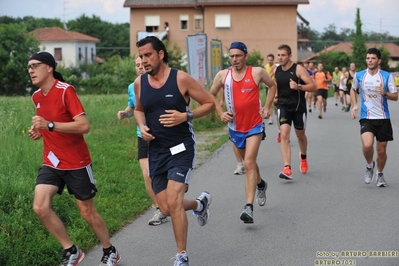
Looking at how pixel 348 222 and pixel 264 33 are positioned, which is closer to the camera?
pixel 348 222

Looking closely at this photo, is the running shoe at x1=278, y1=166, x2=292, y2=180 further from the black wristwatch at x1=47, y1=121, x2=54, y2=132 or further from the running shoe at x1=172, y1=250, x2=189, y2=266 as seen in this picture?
the black wristwatch at x1=47, y1=121, x2=54, y2=132

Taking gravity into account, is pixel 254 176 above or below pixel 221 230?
above

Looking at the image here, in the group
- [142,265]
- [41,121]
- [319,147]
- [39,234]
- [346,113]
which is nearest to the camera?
[41,121]

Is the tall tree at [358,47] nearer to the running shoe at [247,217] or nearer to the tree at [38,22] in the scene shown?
the tree at [38,22]

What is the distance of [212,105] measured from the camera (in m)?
6.56

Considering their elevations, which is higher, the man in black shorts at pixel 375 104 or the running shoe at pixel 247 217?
the man in black shorts at pixel 375 104

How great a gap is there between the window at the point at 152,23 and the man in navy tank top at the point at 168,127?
6750 centimetres

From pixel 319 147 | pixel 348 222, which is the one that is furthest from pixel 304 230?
pixel 319 147

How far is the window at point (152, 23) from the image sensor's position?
73.0 meters

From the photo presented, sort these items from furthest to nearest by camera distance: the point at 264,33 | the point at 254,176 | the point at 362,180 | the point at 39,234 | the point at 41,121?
the point at 264,33 < the point at 362,180 < the point at 254,176 < the point at 39,234 < the point at 41,121

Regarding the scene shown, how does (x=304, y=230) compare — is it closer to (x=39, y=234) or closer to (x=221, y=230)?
(x=221, y=230)

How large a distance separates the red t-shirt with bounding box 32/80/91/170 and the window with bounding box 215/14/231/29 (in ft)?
214

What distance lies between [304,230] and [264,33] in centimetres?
6405

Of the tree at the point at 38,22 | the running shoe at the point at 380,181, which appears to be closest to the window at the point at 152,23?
the tree at the point at 38,22
